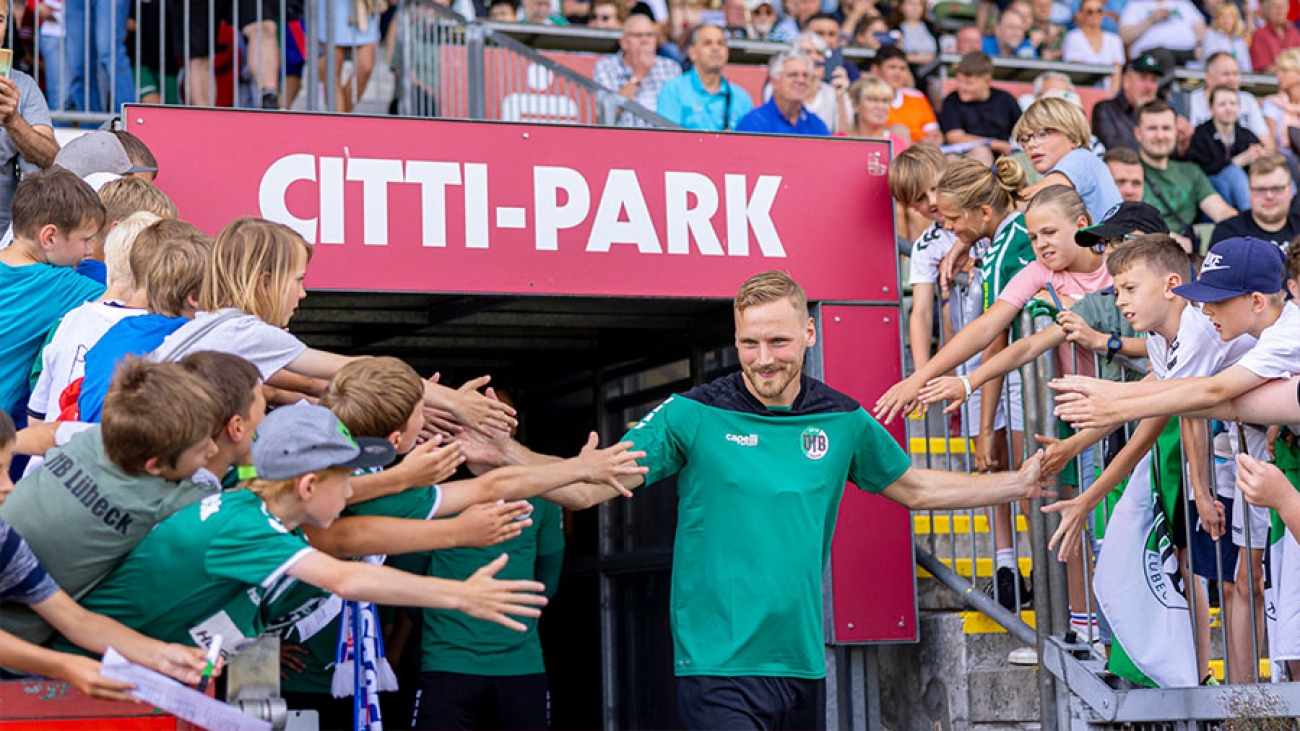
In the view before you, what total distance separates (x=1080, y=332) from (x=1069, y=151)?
1.69m

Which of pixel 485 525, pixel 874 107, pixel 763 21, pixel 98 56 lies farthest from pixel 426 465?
pixel 763 21

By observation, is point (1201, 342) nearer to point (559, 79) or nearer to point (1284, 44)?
point (559, 79)

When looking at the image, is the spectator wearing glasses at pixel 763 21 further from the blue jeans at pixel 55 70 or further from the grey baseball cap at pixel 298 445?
the grey baseball cap at pixel 298 445

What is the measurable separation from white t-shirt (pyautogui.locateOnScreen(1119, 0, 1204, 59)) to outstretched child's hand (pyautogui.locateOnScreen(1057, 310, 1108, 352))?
33.8 feet

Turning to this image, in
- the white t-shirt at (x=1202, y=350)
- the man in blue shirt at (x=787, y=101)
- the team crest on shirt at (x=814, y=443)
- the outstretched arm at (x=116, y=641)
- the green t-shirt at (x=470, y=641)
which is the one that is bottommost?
the green t-shirt at (x=470, y=641)

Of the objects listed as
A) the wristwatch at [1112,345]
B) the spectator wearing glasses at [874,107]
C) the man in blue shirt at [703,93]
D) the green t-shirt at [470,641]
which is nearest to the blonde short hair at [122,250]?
the green t-shirt at [470,641]

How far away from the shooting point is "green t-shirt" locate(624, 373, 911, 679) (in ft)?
16.6

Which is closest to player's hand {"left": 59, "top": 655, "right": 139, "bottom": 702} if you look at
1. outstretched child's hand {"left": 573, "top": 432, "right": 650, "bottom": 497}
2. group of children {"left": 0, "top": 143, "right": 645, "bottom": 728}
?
group of children {"left": 0, "top": 143, "right": 645, "bottom": 728}

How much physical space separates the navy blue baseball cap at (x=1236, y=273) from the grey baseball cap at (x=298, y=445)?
2850mm

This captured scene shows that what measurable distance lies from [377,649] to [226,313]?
116 cm

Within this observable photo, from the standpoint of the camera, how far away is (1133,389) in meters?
5.08

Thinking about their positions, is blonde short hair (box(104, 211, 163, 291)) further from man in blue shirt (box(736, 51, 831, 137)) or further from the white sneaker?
man in blue shirt (box(736, 51, 831, 137))


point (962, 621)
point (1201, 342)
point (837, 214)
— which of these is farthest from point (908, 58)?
point (1201, 342)

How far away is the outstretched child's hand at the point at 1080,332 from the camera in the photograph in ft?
20.1
